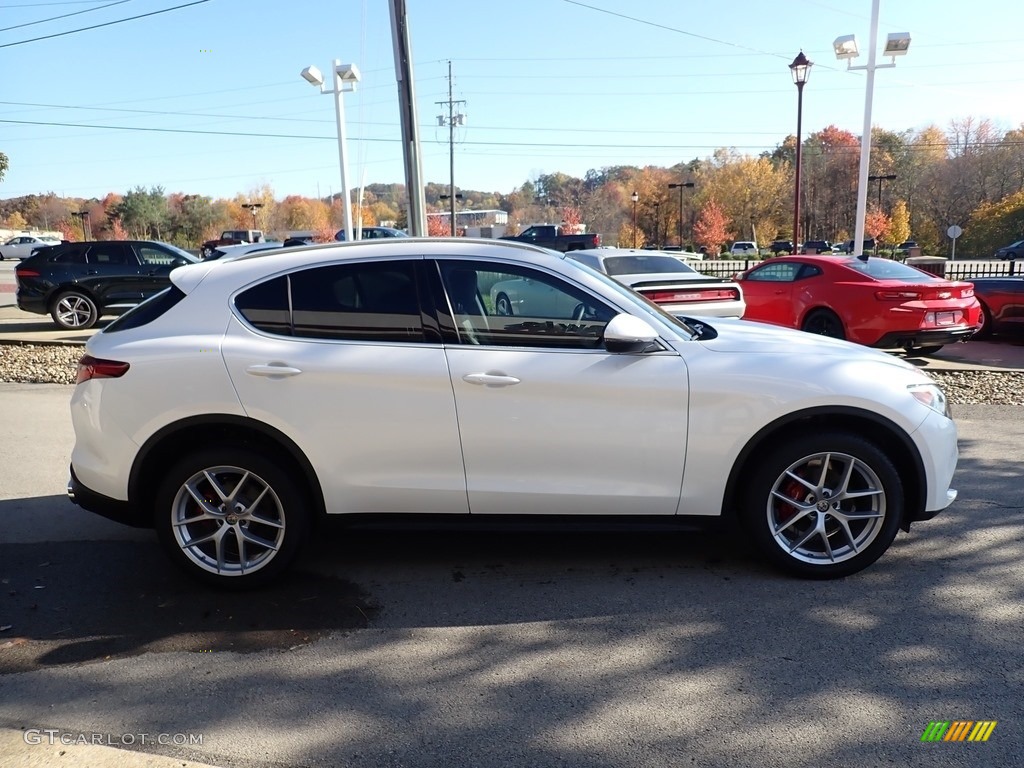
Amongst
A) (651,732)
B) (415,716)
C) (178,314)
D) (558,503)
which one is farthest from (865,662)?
(178,314)

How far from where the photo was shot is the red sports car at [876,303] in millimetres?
10133

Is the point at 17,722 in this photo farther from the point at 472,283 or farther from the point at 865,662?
the point at 865,662

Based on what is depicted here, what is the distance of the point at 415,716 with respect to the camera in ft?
9.43

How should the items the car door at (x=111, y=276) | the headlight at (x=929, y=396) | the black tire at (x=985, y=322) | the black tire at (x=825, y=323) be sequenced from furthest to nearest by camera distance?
the car door at (x=111, y=276), the black tire at (x=985, y=322), the black tire at (x=825, y=323), the headlight at (x=929, y=396)

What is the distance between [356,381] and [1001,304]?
12201 millimetres

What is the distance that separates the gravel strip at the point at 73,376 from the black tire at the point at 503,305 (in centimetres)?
648

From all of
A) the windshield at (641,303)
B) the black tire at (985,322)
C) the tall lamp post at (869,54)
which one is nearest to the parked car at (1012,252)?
the tall lamp post at (869,54)

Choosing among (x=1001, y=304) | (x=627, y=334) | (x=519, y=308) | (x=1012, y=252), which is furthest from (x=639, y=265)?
(x=1012, y=252)

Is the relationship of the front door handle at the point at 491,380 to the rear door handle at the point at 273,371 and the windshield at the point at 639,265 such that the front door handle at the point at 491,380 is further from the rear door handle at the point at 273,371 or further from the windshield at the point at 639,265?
the windshield at the point at 639,265

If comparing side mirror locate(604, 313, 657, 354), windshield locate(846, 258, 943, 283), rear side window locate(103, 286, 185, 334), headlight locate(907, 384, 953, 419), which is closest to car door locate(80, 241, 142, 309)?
rear side window locate(103, 286, 185, 334)

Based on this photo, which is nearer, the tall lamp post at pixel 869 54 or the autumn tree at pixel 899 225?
the tall lamp post at pixel 869 54

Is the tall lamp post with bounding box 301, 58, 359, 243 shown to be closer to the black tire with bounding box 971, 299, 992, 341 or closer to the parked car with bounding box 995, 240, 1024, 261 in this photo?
the black tire with bounding box 971, 299, 992, 341

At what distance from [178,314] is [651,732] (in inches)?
115

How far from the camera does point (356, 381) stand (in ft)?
12.3
